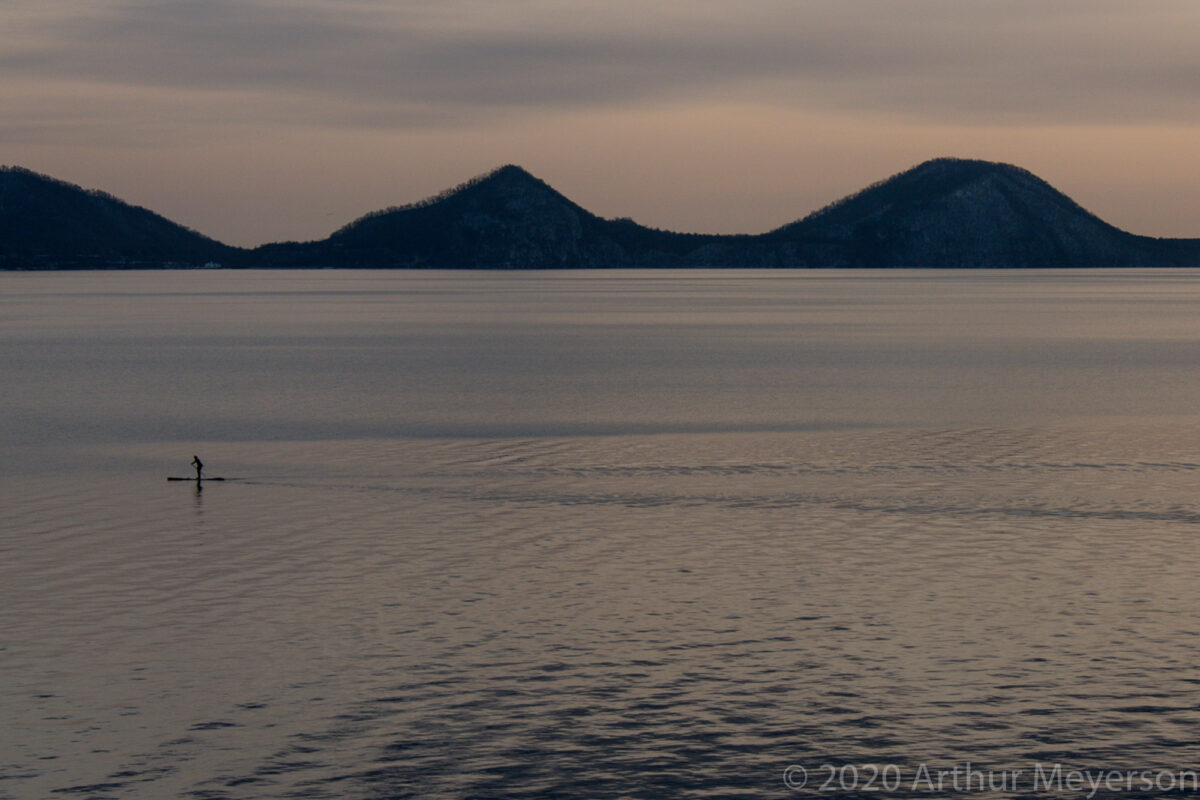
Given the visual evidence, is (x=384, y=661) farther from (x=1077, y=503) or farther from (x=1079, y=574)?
(x=1077, y=503)

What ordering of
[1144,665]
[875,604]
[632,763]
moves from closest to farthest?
1. [632,763]
2. [1144,665]
3. [875,604]

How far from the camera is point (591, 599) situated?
31.7m

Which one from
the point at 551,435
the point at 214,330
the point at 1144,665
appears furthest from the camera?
the point at 214,330

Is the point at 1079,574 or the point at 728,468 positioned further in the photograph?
the point at 728,468

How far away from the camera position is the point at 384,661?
88.0ft

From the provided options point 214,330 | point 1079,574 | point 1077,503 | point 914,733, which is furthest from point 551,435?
point 214,330

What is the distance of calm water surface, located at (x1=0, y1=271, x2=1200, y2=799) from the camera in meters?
22.0

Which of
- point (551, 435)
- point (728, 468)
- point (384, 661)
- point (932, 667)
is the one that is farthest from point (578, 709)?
point (551, 435)

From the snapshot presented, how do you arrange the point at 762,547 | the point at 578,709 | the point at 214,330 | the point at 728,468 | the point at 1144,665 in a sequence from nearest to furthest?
the point at 578,709 < the point at 1144,665 < the point at 762,547 < the point at 728,468 < the point at 214,330

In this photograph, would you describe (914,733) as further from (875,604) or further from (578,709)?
(875,604)

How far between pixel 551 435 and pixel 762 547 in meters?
26.8

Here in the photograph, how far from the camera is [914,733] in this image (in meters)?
22.8

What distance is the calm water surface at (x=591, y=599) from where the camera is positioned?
21984mm

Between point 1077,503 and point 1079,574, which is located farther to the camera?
point 1077,503
